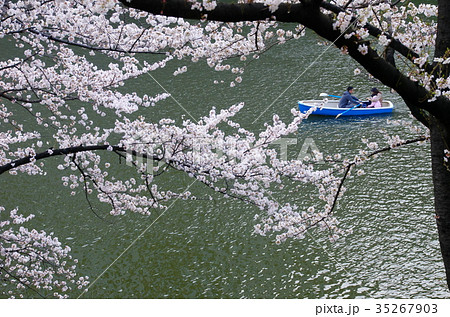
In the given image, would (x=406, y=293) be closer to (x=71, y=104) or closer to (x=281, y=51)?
(x=71, y=104)

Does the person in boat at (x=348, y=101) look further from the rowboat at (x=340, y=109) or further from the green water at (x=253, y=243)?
the green water at (x=253, y=243)

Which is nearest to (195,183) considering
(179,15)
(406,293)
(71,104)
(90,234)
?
(90,234)

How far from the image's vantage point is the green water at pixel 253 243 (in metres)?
7.53

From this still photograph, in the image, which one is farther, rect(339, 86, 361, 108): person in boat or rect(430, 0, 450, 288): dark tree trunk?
rect(339, 86, 361, 108): person in boat

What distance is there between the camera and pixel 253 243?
8492mm

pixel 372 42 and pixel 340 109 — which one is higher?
→ pixel 340 109

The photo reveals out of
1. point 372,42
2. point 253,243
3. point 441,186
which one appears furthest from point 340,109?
point 372,42

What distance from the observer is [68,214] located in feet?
31.8

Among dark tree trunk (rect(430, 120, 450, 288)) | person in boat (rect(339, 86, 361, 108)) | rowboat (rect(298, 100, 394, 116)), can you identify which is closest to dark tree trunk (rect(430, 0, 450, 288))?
dark tree trunk (rect(430, 120, 450, 288))

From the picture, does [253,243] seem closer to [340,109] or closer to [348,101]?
[340,109]

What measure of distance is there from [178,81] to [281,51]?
4.43 metres

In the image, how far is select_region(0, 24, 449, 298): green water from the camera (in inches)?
297

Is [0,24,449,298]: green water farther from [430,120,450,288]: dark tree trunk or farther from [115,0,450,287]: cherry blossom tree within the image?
[115,0,450,287]: cherry blossom tree

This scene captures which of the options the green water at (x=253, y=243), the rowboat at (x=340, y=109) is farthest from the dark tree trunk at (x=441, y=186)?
the rowboat at (x=340, y=109)
